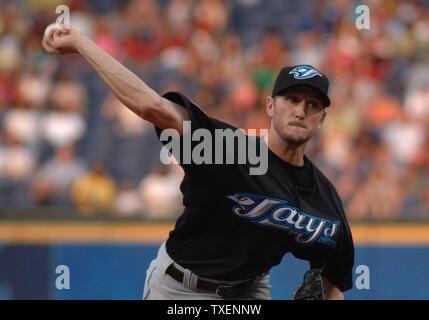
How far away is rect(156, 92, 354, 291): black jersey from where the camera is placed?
3605 millimetres

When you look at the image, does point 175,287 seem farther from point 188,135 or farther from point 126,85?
point 126,85

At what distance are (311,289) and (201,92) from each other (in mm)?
6082

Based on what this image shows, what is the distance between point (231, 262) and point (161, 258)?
0.46 m

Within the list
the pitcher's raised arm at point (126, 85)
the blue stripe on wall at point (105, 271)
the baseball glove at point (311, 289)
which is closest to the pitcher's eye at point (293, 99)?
the pitcher's raised arm at point (126, 85)

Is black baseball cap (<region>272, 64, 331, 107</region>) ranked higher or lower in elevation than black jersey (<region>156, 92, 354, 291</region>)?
higher

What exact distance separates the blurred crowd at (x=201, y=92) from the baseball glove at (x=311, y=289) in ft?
10.9

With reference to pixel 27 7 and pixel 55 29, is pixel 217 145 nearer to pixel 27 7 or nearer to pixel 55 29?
pixel 55 29

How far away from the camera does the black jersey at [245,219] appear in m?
3.61

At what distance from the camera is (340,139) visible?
30.1ft

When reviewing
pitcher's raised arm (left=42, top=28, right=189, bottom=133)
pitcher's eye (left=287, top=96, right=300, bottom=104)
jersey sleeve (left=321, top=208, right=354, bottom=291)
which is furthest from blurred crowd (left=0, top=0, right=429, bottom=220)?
pitcher's raised arm (left=42, top=28, right=189, bottom=133)

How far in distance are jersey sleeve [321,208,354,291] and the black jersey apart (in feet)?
0.20

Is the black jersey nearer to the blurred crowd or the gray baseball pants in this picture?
the gray baseball pants

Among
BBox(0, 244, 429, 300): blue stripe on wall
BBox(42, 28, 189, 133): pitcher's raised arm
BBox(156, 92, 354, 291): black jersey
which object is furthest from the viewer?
BBox(0, 244, 429, 300): blue stripe on wall
